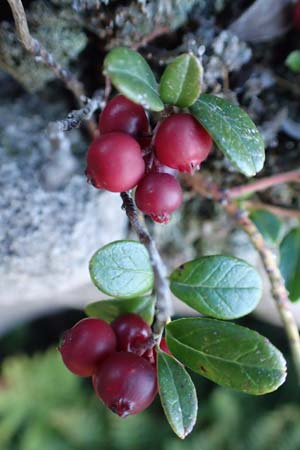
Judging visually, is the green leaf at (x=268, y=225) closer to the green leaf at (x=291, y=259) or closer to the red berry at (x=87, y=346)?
the green leaf at (x=291, y=259)

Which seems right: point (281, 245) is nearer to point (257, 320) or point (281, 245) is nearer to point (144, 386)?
point (144, 386)

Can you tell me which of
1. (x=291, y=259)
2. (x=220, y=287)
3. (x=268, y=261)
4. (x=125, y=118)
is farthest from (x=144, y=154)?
(x=291, y=259)

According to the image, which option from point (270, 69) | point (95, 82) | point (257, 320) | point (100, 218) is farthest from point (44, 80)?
point (257, 320)

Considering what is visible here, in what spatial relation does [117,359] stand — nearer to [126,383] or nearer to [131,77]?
[126,383]

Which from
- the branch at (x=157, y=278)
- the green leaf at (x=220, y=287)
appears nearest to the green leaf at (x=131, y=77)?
the branch at (x=157, y=278)

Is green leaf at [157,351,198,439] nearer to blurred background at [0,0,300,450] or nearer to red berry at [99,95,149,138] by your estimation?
red berry at [99,95,149,138]

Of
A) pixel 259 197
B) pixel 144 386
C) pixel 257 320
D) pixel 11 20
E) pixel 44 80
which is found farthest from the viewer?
pixel 257 320
